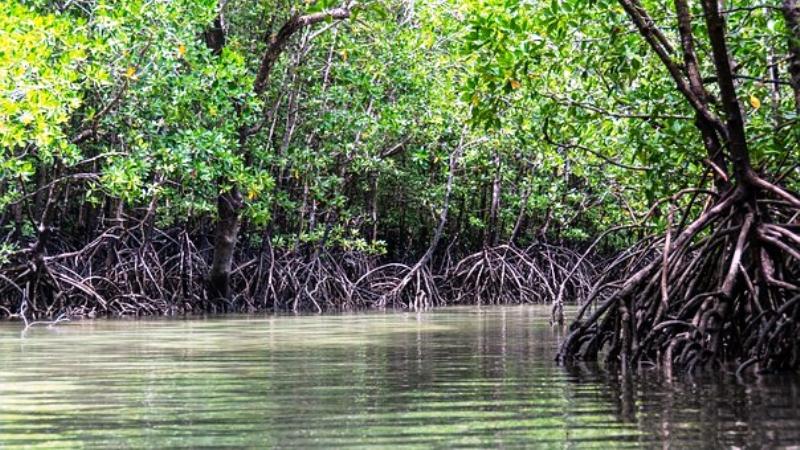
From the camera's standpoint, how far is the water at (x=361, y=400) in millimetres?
3686

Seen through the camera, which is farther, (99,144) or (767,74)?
(99,144)

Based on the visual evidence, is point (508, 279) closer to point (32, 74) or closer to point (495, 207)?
point (495, 207)

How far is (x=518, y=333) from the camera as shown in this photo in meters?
9.70

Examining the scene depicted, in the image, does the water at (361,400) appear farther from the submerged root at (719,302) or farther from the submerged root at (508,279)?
the submerged root at (508,279)

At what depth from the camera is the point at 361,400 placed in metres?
4.71

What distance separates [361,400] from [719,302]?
208 centimetres

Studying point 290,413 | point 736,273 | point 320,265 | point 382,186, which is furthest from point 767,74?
point 382,186

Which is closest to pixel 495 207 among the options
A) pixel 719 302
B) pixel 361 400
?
pixel 719 302

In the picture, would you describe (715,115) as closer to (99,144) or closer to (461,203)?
(99,144)

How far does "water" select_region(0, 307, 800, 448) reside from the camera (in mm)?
3686

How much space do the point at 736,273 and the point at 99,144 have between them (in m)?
10.4

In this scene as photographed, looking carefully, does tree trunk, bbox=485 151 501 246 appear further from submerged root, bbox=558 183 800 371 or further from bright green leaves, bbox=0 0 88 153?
submerged root, bbox=558 183 800 371

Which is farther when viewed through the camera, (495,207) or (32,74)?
(495,207)

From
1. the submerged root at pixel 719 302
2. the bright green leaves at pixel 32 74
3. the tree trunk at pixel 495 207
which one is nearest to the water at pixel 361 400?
the submerged root at pixel 719 302
